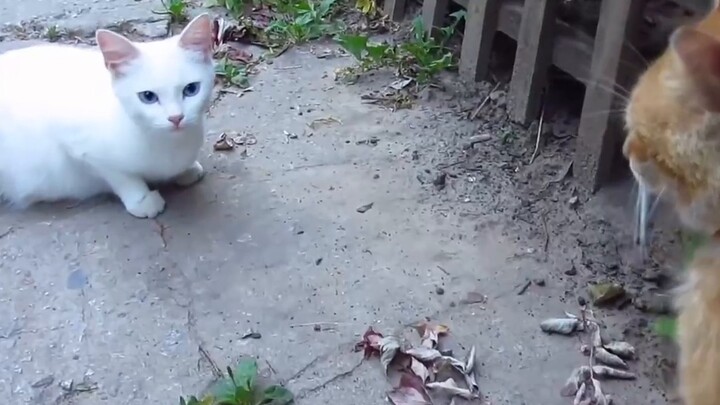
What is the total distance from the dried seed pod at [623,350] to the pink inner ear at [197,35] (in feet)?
4.40

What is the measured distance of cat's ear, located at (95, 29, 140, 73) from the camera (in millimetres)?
2367

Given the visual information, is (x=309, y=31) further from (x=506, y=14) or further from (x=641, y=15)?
(x=641, y=15)

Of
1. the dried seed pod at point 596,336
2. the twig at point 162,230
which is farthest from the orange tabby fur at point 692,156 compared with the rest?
the twig at point 162,230

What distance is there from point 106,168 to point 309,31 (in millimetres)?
1376

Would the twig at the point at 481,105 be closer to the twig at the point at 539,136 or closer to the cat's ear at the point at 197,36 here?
the twig at the point at 539,136

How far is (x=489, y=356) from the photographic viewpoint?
83.5 inches

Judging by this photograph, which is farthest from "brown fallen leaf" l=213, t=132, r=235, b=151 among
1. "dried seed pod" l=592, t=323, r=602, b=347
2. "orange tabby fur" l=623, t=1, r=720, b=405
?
"orange tabby fur" l=623, t=1, r=720, b=405

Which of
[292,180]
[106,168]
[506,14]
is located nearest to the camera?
[106,168]

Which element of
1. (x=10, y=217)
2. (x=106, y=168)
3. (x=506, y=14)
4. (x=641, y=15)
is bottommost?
(x=10, y=217)

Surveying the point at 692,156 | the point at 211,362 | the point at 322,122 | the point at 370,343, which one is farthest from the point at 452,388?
the point at 322,122

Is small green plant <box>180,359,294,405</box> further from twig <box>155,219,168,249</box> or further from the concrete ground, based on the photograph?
twig <box>155,219,168,249</box>

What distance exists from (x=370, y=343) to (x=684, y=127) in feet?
3.31

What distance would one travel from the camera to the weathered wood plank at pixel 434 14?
3467 millimetres

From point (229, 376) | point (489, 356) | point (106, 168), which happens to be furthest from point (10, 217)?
point (489, 356)
